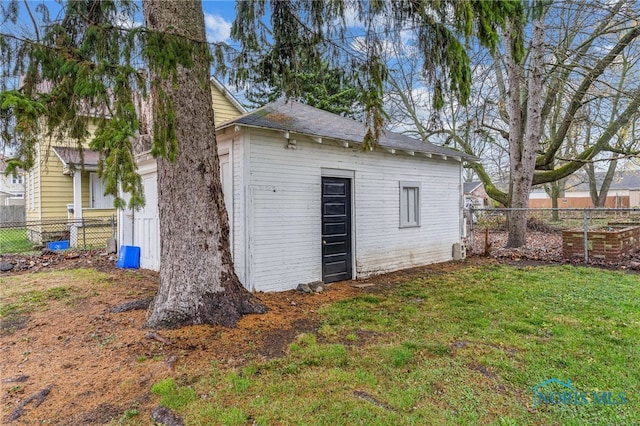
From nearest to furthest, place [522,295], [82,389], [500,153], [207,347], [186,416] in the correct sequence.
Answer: [186,416] → [82,389] → [207,347] → [522,295] → [500,153]

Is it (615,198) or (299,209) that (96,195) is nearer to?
(299,209)

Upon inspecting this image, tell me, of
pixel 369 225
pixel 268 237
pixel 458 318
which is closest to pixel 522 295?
pixel 458 318

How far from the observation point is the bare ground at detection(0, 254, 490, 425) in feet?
8.89

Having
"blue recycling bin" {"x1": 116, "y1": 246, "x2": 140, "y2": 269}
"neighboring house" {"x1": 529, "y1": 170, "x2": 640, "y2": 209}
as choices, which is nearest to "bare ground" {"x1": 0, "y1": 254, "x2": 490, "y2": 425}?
"blue recycling bin" {"x1": 116, "y1": 246, "x2": 140, "y2": 269}

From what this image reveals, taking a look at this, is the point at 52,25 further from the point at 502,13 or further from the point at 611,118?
the point at 611,118

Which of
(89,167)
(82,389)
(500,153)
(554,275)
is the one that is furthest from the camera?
(500,153)

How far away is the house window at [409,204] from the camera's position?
8.31 m

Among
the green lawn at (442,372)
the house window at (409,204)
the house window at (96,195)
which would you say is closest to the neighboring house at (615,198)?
the house window at (409,204)

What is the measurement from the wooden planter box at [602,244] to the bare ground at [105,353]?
6.67 m

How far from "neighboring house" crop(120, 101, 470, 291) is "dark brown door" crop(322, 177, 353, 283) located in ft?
0.06

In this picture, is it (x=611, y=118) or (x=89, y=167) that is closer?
(x=89, y=167)

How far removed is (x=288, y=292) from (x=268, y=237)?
38.6 inches

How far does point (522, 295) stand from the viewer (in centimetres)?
567

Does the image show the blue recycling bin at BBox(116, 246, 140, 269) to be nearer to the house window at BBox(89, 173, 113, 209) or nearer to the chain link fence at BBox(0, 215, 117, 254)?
the chain link fence at BBox(0, 215, 117, 254)
